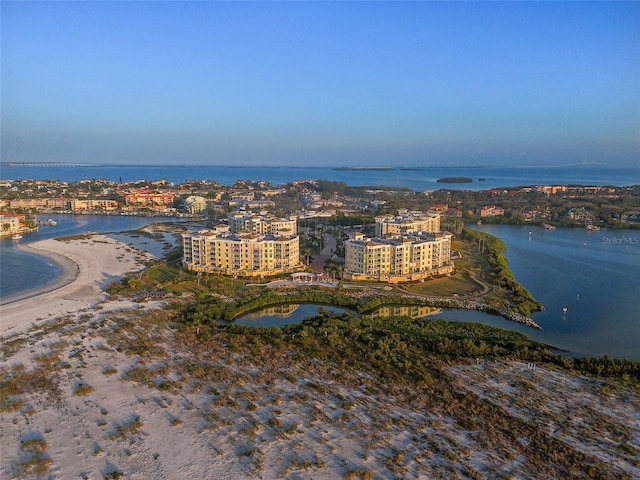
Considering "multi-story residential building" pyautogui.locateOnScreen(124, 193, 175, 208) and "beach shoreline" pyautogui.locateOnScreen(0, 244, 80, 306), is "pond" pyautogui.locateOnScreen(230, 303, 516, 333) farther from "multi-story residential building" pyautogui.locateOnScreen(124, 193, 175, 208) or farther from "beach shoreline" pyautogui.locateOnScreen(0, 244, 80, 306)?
"multi-story residential building" pyautogui.locateOnScreen(124, 193, 175, 208)

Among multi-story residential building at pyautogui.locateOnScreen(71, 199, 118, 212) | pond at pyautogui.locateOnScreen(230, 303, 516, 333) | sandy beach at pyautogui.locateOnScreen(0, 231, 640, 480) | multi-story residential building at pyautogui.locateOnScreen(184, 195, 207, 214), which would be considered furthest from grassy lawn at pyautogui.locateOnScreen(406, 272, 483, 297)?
multi-story residential building at pyautogui.locateOnScreen(71, 199, 118, 212)

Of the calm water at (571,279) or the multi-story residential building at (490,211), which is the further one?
the multi-story residential building at (490,211)

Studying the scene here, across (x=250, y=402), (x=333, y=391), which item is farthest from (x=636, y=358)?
(x=250, y=402)

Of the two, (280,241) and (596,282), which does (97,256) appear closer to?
(280,241)

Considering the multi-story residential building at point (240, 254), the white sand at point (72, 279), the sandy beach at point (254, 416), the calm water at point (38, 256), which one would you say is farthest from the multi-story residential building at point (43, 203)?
the sandy beach at point (254, 416)

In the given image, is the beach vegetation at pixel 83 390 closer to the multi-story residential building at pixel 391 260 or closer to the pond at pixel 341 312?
the pond at pixel 341 312

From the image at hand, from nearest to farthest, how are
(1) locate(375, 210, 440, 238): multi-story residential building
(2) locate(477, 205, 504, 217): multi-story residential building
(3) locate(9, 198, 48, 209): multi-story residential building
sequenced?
(1) locate(375, 210, 440, 238): multi-story residential building < (2) locate(477, 205, 504, 217): multi-story residential building < (3) locate(9, 198, 48, 209): multi-story residential building

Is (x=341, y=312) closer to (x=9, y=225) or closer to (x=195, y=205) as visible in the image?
(x=9, y=225)
